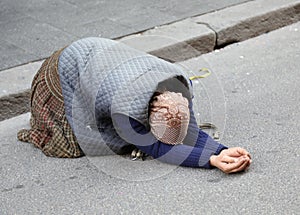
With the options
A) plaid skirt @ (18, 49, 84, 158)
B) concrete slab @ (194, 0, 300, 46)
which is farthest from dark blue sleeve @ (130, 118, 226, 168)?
concrete slab @ (194, 0, 300, 46)

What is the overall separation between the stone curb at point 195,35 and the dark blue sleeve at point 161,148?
114 cm

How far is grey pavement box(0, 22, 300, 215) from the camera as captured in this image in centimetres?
305

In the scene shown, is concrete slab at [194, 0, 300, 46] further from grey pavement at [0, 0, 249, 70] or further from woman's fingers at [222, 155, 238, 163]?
woman's fingers at [222, 155, 238, 163]

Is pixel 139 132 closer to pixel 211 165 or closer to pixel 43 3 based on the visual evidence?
pixel 211 165

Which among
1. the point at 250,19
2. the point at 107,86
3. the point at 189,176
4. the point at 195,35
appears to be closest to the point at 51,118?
the point at 107,86

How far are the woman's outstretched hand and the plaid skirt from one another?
0.78m

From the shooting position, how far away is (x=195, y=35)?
16.8 ft

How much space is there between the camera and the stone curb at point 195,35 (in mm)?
4266

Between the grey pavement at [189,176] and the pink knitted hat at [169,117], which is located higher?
the pink knitted hat at [169,117]

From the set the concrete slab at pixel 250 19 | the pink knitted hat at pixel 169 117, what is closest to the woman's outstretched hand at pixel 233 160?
the pink knitted hat at pixel 169 117

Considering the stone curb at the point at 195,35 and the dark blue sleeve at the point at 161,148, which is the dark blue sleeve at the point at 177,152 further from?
the stone curb at the point at 195,35

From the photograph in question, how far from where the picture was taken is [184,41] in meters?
4.99

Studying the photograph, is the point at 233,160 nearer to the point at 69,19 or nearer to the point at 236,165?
the point at 236,165

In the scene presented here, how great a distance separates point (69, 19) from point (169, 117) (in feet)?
8.63
